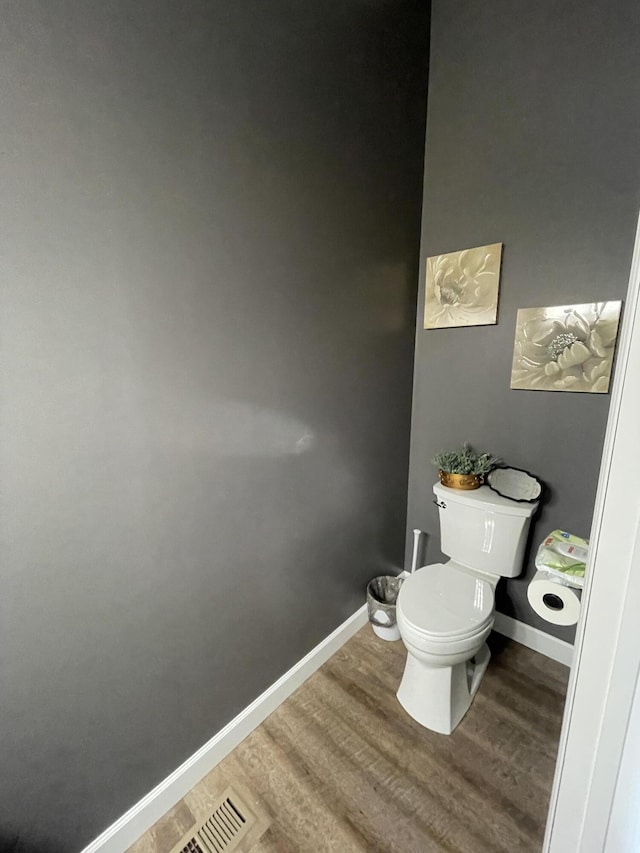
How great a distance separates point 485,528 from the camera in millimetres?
1524

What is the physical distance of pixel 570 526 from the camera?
4.87ft

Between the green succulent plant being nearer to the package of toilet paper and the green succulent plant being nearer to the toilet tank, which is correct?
the toilet tank

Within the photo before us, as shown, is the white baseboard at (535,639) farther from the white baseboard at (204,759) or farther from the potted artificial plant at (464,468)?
the white baseboard at (204,759)

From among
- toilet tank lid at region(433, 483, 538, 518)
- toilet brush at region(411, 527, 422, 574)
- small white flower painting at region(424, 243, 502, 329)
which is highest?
small white flower painting at region(424, 243, 502, 329)

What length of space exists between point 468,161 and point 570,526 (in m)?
1.69

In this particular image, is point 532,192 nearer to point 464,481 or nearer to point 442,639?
point 464,481

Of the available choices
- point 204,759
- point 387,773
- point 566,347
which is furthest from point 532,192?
point 204,759

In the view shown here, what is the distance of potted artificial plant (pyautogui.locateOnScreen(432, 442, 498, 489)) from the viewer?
5.26 ft

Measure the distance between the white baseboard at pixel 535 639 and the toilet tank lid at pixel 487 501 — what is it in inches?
25.9

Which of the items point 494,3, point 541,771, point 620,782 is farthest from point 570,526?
point 494,3

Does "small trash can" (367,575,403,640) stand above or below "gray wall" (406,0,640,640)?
below

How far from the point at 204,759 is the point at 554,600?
1.32 m

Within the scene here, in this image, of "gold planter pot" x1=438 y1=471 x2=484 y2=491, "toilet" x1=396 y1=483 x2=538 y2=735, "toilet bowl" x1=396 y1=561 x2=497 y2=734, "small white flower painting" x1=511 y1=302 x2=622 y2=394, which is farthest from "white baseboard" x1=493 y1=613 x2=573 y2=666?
"small white flower painting" x1=511 y1=302 x2=622 y2=394

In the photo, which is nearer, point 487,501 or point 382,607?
point 487,501
